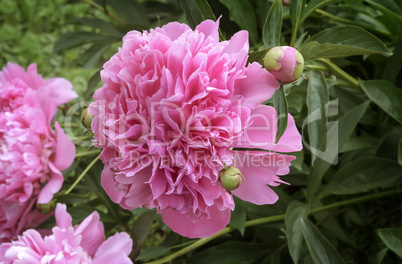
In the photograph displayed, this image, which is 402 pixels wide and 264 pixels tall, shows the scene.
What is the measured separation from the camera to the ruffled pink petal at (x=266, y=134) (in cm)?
45

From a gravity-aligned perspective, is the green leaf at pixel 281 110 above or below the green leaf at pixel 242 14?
above

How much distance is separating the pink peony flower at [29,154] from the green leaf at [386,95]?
1.40 feet

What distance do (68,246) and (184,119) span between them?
0.83ft

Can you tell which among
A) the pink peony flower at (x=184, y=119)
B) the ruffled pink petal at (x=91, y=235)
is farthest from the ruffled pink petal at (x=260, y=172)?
the ruffled pink petal at (x=91, y=235)

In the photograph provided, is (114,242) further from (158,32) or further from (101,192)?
(158,32)

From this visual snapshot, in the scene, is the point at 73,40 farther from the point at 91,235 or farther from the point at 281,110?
the point at 281,110

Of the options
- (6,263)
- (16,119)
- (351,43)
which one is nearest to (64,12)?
(16,119)

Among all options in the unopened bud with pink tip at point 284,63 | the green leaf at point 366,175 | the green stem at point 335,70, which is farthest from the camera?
the green leaf at point 366,175

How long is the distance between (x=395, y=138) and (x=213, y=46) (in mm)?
393

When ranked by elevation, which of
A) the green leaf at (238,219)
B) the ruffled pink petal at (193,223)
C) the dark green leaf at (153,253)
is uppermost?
the ruffled pink petal at (193,223)

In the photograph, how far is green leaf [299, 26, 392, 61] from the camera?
469 mm

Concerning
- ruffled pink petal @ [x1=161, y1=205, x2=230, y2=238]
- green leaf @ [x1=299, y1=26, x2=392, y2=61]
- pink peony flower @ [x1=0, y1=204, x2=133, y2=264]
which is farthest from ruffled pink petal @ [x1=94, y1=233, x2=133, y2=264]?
green leaf @ [x1=299, y1=26, x2=392, y2=61]

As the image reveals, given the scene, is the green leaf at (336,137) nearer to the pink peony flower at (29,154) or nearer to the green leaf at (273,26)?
the green leaf at (273,26)

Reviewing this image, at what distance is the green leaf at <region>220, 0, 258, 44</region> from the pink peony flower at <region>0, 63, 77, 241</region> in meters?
0.28
